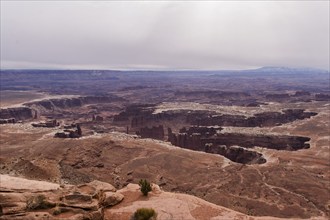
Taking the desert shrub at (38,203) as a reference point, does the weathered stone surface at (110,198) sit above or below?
below

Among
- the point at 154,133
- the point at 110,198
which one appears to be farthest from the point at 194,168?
the point at 154,133

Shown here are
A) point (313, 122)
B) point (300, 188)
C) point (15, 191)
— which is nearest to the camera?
point (15, 191)

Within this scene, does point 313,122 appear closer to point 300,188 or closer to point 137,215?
point 300,188

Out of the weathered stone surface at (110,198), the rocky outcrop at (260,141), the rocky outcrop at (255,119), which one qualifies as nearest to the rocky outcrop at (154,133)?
the rocky outcrop at (255,119)

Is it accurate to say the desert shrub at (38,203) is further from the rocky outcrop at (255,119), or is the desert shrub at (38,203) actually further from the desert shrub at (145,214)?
the rocky outcrop at (255,119)

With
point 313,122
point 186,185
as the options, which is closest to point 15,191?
point 186,185

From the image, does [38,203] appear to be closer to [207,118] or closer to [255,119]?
[255,119]
